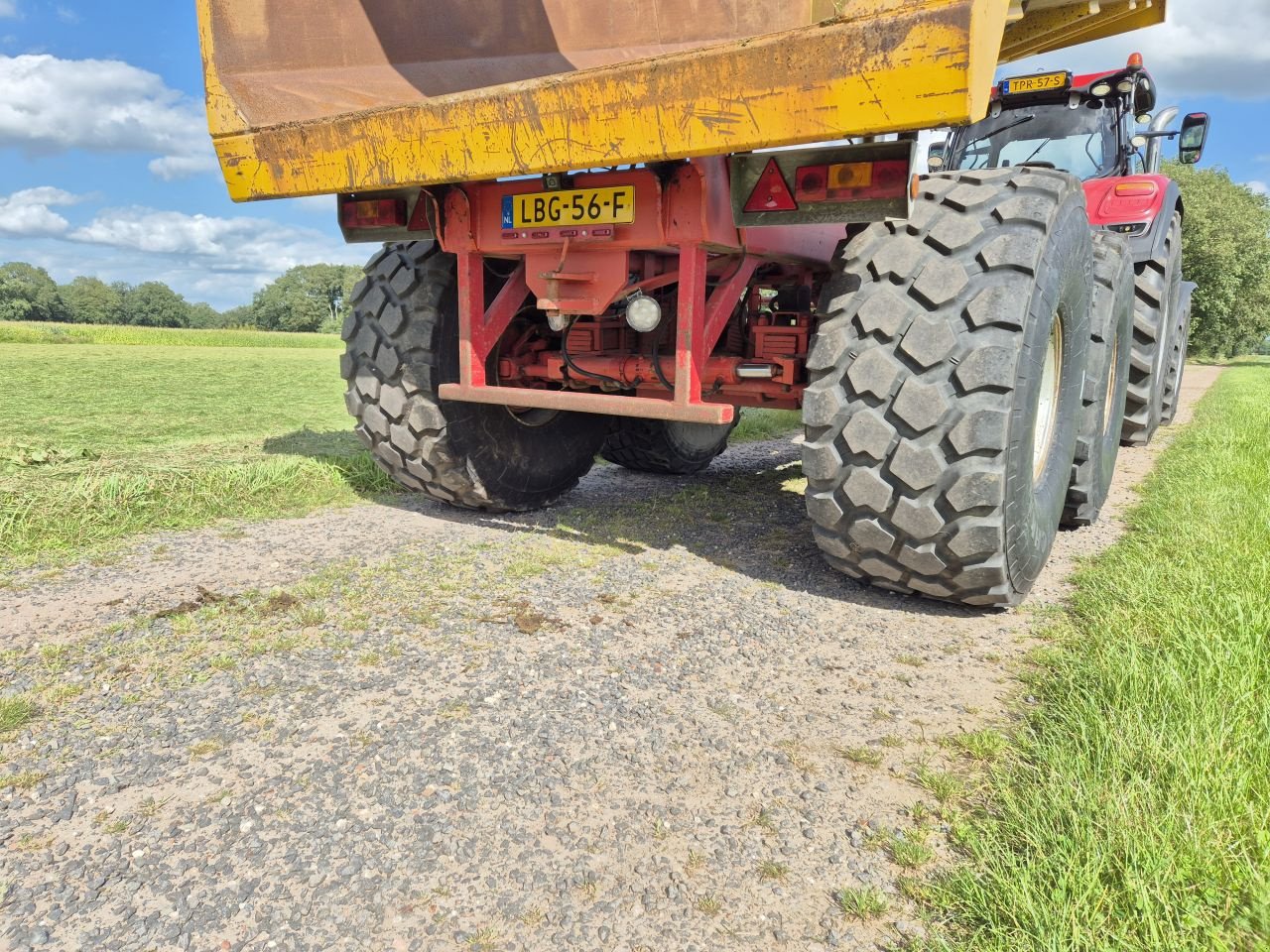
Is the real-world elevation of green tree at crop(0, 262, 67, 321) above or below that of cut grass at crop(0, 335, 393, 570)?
above

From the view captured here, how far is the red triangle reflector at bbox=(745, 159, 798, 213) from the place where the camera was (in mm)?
2990

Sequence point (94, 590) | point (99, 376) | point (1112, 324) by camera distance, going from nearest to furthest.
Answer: point (94, 590) → point (1112, 324) → point (99, 376)

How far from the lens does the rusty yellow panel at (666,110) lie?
7.58ft

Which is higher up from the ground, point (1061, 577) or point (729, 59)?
point (729, 59)

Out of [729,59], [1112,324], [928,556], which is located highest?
[729,59]

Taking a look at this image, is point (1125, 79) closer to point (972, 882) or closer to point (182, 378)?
point (972, 882)

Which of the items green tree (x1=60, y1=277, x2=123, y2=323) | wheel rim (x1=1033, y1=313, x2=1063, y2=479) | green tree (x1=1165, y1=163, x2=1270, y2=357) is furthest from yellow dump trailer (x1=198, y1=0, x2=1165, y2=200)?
green tree (x1=60, y1=277, x2=123, y2=323)

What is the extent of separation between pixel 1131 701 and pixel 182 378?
11.9m

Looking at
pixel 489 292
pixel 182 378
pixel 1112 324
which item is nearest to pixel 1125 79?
A: pixel 1112 324

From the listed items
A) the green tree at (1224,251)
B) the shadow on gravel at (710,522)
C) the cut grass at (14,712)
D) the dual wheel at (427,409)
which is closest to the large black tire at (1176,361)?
the shadow on gravel at (710,522)

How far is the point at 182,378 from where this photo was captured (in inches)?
449

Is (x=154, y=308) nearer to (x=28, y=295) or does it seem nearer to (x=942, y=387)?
(x=28, y=295)

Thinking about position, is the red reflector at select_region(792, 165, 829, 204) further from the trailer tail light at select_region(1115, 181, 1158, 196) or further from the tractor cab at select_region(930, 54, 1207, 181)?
the trailer tail light at select_region(1115, 181, 1158, 196)

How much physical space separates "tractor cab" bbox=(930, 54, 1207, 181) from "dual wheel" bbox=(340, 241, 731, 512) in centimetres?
427
